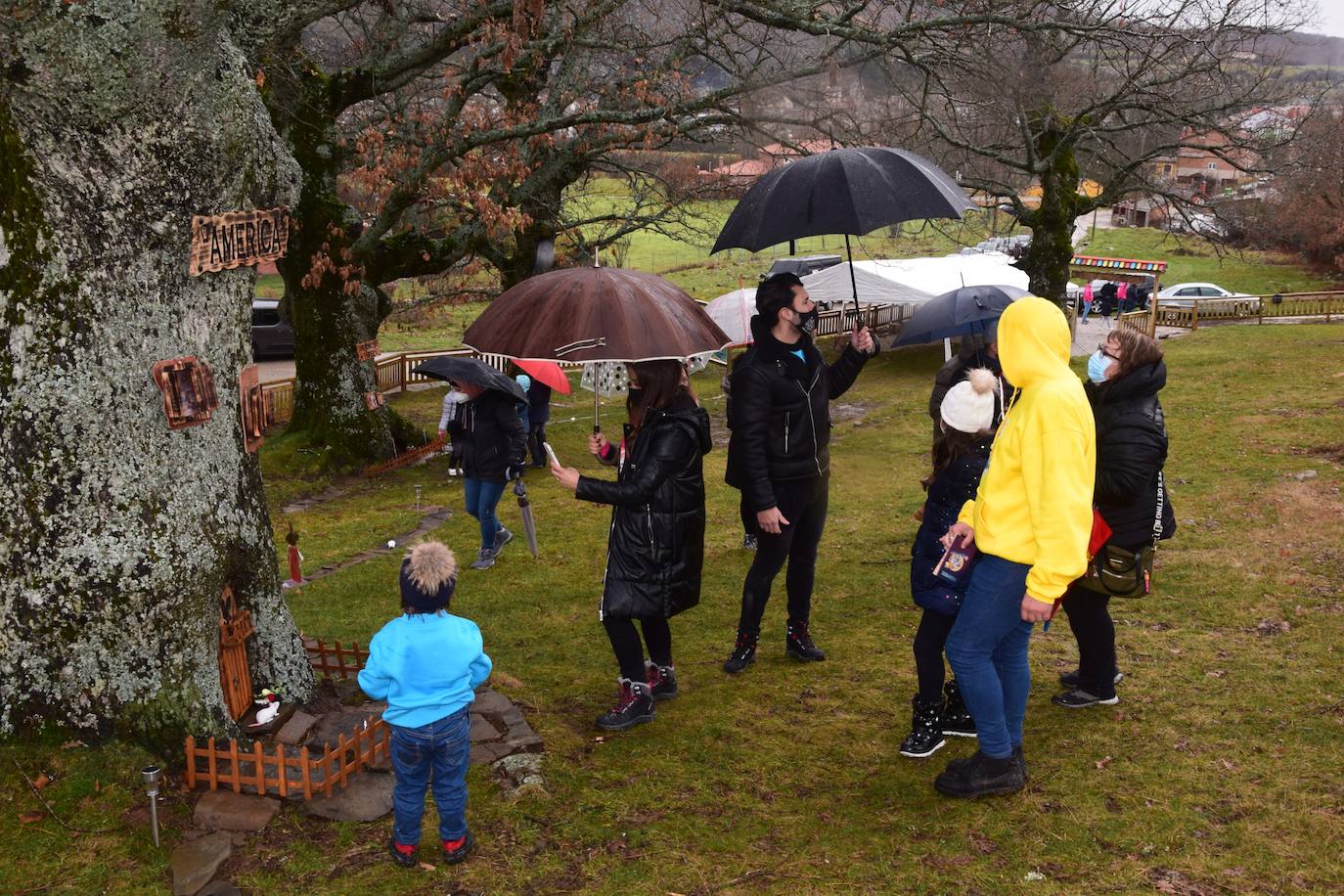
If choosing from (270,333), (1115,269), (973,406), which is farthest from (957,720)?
(1115,269)

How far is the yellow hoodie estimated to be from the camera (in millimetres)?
3773

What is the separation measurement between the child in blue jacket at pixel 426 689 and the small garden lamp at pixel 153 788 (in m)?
0.96

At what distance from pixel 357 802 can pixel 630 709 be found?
1387 mm

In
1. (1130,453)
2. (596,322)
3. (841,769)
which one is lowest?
(841,769)

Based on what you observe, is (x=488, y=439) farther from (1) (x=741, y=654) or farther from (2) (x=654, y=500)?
(2) (x=654, y=500)

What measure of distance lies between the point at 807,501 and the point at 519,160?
8065 mm

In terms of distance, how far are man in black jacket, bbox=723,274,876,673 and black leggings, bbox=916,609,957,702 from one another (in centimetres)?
95

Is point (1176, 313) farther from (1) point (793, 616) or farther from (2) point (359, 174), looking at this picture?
(1) point (793, 616)

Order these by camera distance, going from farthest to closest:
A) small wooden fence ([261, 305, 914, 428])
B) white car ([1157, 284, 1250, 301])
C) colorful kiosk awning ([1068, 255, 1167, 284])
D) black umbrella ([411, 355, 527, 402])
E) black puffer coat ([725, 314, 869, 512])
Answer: white car ([1157, 284, 1250, 301]) → colorful kiosk awning ([1068, 255, 1167, 284]) → small wooden fence ([261, 305, 914, 428]) → black umbrella ([411, 355, 527, 402]) → black puffer coat ([725, 314, 869, 512])

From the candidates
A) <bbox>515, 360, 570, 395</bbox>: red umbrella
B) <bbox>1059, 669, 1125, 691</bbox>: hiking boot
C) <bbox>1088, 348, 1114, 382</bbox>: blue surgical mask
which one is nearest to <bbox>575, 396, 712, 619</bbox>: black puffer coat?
<bbox>1059, 669, 1125, 691</bbox>: hiking boot

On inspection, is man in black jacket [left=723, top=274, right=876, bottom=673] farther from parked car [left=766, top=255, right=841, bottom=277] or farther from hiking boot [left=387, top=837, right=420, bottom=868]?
parked car [left=766, top=255, right=841, bottom=277]

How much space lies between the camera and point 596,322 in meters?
4.73

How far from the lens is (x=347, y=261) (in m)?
12.1

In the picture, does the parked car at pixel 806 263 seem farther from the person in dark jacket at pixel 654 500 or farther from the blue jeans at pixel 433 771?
the blue jeans at pixel 433 771
